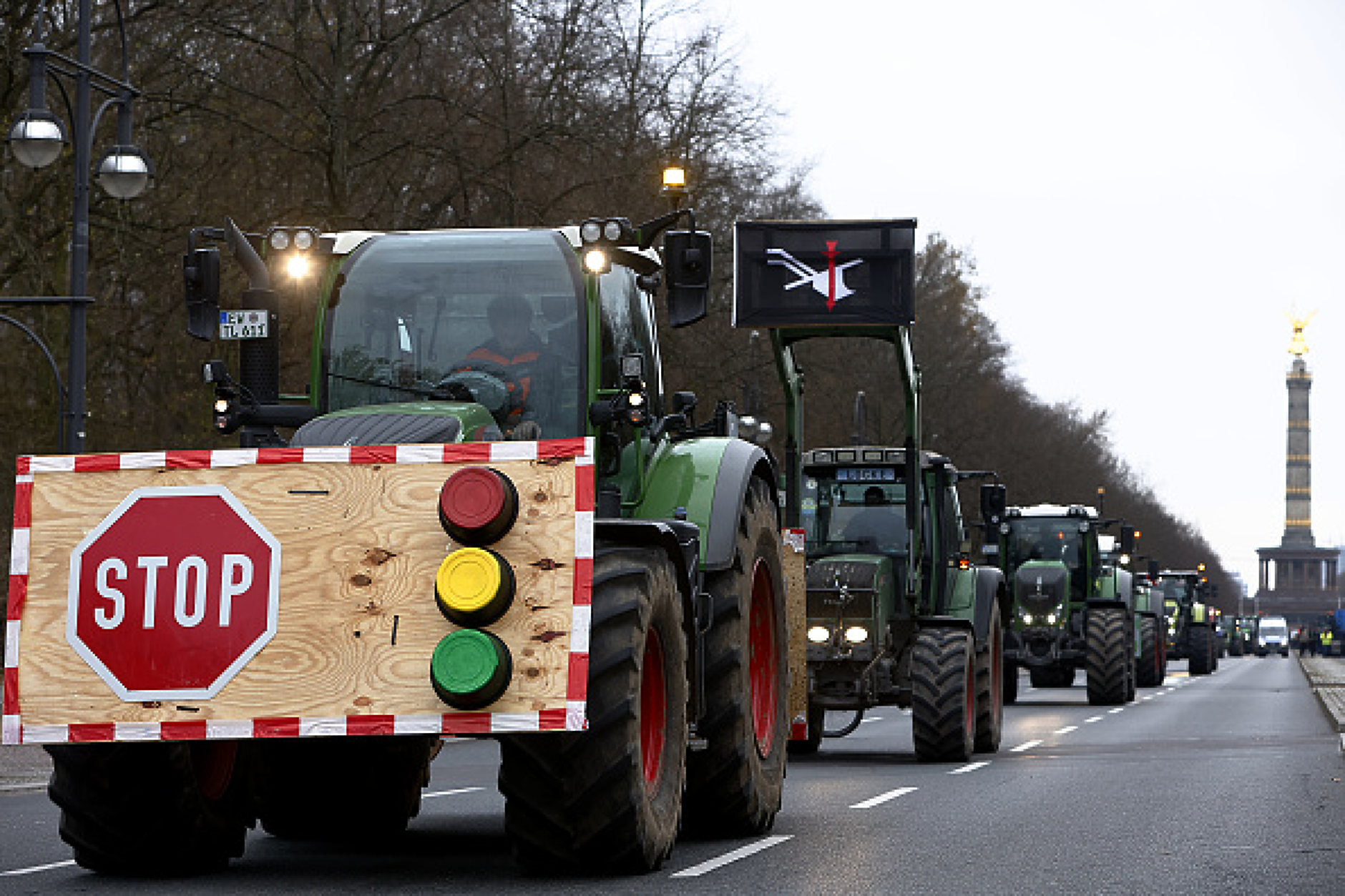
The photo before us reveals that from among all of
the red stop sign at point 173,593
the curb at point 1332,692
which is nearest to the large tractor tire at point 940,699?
the curb at point 1332,692

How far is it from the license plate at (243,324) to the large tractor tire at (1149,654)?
3812cm

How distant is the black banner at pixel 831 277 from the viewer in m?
19.5

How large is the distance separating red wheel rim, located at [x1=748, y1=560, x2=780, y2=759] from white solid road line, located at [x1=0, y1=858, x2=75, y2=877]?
140 inches

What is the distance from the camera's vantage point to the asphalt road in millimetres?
9820

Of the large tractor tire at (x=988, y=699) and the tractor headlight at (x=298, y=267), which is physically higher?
the tractor headlight at (x=298, y=267)

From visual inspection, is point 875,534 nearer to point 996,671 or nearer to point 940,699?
point 996,671

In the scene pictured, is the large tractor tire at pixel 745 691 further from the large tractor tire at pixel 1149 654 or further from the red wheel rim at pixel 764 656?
the large tractor tire at pixel 1149 654

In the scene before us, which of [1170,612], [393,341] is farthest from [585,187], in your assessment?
[1170,612]

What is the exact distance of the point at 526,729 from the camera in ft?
28.5

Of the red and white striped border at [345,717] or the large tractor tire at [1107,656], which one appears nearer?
the red and white striped border at [345,717]

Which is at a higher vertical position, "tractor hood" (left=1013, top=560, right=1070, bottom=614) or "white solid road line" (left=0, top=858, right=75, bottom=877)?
"tractor hood" (left=1013, top=560, right=1070, bottom=614)

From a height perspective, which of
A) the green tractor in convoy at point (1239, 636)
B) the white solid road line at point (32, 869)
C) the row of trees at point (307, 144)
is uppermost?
the row of trees at point (307, 144)

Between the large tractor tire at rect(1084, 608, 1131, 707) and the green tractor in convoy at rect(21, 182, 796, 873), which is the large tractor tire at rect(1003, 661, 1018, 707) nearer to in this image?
the large tractor tire at rect(1084, 608, 1131, 707)

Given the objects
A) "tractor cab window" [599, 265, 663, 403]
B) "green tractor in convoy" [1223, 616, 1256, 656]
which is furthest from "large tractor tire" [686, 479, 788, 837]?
"green tractor in convoy" [1223, 616, 1256, 656]
